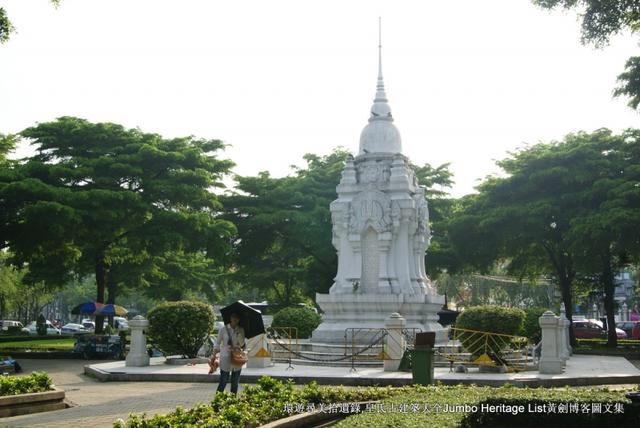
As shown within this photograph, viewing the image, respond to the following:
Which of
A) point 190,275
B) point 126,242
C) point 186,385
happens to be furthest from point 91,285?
point 186,385

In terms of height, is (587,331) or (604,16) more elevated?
(604,16)

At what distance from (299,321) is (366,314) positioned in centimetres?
276

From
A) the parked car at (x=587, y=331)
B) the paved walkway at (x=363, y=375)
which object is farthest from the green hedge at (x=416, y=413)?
the parked car at (x=587, y=331)

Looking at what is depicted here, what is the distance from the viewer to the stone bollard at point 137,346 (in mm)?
22547

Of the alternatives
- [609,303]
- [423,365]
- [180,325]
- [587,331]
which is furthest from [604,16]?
[587,331]

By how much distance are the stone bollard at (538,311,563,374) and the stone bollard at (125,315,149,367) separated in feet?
38.7

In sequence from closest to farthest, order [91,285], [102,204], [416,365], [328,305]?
[416,365]
[328,305]
[102,204]
[91,285]

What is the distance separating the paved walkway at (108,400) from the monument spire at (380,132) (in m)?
13.1

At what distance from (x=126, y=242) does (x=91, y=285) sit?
68710mm

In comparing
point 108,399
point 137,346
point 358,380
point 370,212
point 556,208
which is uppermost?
point 556,208

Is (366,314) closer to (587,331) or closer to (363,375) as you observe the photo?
(363,375)

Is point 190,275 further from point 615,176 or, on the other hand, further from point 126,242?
point 615,176

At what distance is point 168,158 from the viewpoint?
33.1 m

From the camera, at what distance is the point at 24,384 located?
13734 mm
